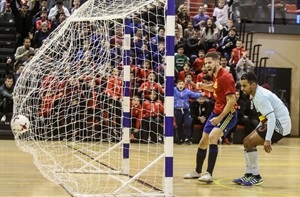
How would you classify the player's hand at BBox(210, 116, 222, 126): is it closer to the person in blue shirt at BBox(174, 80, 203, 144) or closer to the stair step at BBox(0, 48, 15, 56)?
the person in blue shirt at BBox(174, 80, 203, 144)

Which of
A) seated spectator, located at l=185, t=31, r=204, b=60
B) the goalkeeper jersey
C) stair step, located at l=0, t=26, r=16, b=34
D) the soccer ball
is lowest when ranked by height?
the soccer ball

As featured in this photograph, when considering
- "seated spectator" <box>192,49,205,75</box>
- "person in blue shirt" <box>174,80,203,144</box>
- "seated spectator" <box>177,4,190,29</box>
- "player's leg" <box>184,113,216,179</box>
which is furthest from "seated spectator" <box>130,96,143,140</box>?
"seated spectator" <box>177,4,190,29</box>

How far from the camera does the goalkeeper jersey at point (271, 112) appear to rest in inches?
353

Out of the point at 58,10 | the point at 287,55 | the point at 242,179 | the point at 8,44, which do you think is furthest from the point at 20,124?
the point at 287,55

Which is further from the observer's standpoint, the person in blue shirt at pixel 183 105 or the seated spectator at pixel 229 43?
the seated spectator at pixel 229 43

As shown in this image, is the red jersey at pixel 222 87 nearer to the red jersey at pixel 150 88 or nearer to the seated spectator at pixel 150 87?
the seated spectator at pixel 150 87

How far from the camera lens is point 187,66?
17.9 meters

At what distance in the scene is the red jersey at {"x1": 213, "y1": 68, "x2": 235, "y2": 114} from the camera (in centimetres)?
948

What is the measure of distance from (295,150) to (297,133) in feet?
19.8

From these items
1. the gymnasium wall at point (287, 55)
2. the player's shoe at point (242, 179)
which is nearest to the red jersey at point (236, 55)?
the gymnasium wall at point (287, 55)

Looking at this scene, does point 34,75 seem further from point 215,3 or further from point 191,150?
point 215,3

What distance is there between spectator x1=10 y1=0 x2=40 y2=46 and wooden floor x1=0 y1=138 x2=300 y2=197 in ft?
19.5

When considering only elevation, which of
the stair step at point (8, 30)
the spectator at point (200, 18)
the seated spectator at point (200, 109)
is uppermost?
the spectator at point (200, 18)

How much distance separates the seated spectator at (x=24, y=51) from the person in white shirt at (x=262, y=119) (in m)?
10.6
